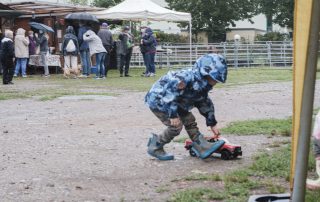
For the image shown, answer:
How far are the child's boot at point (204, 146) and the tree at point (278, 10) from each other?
4311cm

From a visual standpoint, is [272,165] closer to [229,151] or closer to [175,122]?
[229,151]

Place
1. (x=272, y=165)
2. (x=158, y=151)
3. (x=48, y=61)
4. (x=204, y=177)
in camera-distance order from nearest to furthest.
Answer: (x=204, y=177) → (x=272, y=165) → (x=158, y=151) → (x=48, y=61)

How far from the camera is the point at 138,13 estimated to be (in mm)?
24656

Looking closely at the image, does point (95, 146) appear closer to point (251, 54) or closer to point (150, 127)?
point (150, 127)

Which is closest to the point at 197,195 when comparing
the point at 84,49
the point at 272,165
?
the point at 272,165

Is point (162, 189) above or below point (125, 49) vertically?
below

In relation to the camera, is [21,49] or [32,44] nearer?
[21,49]

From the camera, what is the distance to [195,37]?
49500mm

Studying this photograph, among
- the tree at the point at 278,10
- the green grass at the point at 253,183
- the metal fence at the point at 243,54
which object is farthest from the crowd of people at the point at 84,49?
the tree at the point at 278,10

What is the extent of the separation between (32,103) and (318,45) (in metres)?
9.84

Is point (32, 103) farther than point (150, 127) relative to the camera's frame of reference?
Yes

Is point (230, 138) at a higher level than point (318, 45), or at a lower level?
lower

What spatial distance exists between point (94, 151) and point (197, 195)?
2381 millimetres

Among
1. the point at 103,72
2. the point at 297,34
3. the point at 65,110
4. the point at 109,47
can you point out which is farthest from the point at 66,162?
the point at 109,47
